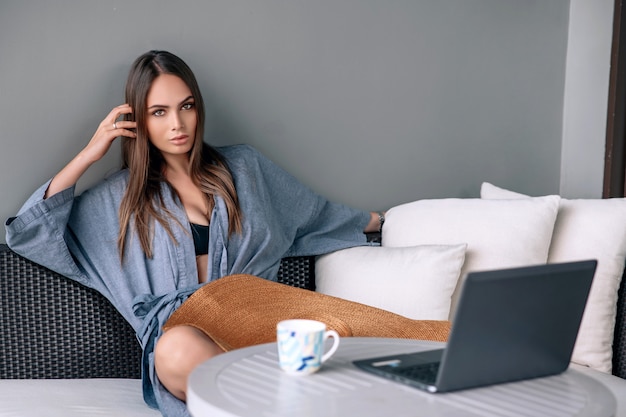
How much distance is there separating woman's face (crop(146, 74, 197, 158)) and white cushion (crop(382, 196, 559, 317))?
30.2 inches

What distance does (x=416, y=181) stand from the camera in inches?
118

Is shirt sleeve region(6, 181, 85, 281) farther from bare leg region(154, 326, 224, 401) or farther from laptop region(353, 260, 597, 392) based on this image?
laptop region(353, 260, 597, 392)

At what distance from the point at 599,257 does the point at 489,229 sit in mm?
329

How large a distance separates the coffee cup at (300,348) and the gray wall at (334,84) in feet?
4.35

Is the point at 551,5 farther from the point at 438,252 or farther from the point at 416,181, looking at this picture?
the point at 438,252

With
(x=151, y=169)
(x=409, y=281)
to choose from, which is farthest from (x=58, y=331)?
(x=409, y=281)

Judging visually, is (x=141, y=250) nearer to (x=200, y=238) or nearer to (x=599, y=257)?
(x=200, y=238)

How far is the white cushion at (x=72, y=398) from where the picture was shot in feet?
6.41

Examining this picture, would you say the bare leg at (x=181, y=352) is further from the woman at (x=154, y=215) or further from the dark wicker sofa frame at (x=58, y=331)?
the dark wicker sofa frame at (x=58, y=331)

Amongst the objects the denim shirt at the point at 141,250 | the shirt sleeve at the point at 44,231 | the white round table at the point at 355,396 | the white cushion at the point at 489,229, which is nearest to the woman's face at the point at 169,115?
the denim shirt at the point at 141,250

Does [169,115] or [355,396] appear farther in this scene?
[169,115]

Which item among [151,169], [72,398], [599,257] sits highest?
[151,169]

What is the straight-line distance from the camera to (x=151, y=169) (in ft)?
8.05

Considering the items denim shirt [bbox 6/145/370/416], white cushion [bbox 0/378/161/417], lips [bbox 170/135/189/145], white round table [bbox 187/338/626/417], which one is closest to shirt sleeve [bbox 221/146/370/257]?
denim shirt [bbox 6/145/370/416]
